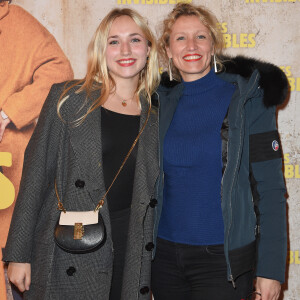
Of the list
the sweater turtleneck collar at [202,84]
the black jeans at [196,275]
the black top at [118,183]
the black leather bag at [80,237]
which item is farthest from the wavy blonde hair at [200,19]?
the black leather bag at [80,237]

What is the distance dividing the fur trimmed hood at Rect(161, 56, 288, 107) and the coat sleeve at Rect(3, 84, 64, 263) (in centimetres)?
105

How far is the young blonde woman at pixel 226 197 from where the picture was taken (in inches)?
81.7

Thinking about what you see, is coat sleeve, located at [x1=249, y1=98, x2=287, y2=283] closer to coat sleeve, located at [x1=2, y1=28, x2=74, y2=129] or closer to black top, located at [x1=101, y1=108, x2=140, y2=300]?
black top, located at [x1=101, y1=108, x2=140, y2=300]

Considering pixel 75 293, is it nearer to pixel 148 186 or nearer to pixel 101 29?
pixel 148 186

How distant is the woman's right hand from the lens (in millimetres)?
2197

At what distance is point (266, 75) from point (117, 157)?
3.12 ft

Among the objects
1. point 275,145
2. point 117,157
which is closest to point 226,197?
point 275,145

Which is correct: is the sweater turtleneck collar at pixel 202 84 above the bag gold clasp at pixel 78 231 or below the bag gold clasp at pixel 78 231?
above

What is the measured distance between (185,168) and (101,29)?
1023 millimetres

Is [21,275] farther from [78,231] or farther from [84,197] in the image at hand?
[84,197]

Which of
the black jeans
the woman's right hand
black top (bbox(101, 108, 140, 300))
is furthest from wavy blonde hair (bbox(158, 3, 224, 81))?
the woman's right hand

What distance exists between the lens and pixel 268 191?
6.98ft

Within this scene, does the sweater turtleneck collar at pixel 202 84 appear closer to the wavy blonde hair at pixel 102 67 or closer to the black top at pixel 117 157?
the wavy blonde hair at pixel 102 67

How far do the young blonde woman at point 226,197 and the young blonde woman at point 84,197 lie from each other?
5.3 inches
